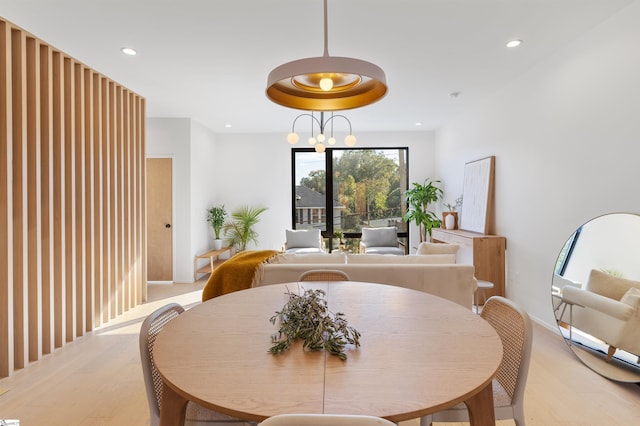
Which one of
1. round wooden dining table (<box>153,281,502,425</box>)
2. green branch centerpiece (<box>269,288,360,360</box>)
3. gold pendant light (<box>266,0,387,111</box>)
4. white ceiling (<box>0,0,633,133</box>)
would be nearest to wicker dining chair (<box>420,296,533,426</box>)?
round wooden dining table (<box>153,281,502,425</box>)

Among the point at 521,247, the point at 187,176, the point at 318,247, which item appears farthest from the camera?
the point at 318,247

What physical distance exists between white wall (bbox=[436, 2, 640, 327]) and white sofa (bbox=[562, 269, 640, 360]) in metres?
0.56

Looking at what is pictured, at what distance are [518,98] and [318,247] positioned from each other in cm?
351

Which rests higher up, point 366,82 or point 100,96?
point 100,96

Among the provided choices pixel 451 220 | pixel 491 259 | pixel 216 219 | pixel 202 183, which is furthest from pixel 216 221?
pixel 491 259

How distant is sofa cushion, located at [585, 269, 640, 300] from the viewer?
7.47ft

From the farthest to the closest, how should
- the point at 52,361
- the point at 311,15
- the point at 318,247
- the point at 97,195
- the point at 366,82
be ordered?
1. the point at 318,247
2. the point at 97,195
3. the point at 52,361
4. the point at 311,15
5. the point at 366,82

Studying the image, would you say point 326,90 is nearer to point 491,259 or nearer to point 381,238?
point 491,259

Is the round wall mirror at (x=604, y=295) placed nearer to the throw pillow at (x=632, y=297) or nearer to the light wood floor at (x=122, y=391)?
the throw pillow at (x=632, y=297)

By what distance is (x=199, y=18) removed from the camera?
2.46 m

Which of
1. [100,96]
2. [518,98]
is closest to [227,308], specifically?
[100,96]

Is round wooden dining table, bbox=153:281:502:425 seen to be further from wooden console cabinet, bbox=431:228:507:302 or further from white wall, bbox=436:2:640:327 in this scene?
wooden console cabinet, bbox=431:228:507:302

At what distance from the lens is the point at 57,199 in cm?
285

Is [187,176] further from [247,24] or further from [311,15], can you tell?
[311,15]
